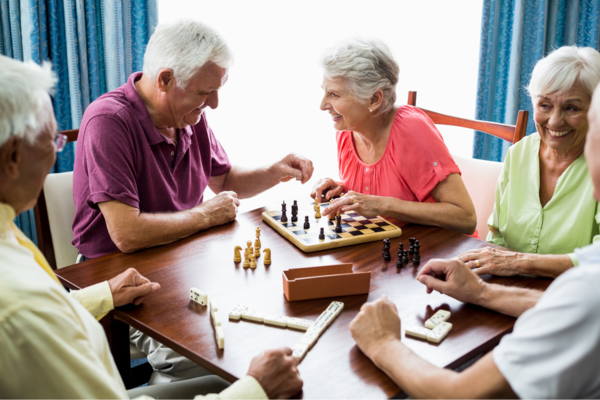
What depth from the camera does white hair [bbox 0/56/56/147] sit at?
3.15 ft

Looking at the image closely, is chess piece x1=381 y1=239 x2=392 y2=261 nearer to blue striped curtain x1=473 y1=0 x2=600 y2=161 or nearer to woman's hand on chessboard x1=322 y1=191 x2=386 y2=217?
woman's hand on chessboard x1=322 y1=191 x2=386 y2=217

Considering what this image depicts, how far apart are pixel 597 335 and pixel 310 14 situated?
131 inches

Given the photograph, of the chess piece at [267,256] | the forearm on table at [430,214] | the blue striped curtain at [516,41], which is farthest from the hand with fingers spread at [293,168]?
the blue striped curtain at [516,41]

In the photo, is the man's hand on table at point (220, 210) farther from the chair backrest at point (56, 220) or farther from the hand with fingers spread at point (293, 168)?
the chair backrest at point (56, 220)

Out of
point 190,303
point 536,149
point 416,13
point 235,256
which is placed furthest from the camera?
point 416,13

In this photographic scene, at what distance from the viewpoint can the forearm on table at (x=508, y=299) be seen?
4.82 ft

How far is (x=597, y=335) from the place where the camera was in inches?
34.5

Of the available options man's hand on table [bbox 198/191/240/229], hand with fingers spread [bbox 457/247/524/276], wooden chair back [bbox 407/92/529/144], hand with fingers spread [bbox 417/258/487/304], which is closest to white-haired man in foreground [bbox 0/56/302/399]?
hand with fingers spread [bbox 417/258/487/304]

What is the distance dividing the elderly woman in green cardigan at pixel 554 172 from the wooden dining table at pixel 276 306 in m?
0.30

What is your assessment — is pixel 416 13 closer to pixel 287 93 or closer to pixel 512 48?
pixel 512 48

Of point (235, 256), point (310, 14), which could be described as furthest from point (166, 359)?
point (310, 14)

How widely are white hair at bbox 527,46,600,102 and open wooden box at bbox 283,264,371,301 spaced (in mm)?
1100

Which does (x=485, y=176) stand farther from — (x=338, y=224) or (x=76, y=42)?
(x=76, y=42)

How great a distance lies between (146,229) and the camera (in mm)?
1878
